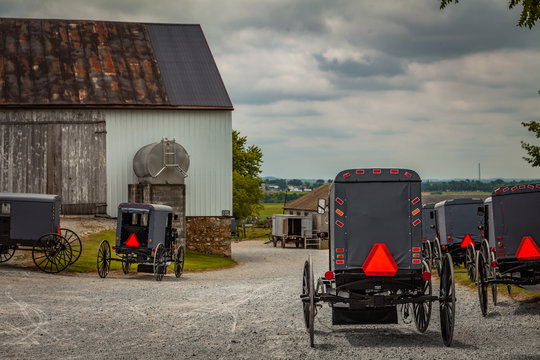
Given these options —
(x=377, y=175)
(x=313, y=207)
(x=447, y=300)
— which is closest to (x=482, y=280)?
(x=447, y=300)

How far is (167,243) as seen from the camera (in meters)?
25.5

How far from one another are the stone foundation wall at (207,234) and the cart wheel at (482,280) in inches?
978

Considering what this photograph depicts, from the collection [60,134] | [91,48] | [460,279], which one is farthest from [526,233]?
[91,48]

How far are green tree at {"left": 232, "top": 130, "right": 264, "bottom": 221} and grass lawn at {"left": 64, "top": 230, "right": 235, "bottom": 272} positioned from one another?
1260 inches

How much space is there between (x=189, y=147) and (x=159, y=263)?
15458 mm

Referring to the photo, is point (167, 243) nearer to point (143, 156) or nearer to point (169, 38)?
point (143, 156)

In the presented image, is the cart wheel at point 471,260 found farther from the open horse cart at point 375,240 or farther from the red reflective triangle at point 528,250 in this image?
the open horse cart at point 375,240

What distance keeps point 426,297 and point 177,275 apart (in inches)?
612

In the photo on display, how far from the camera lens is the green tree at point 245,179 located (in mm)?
70188

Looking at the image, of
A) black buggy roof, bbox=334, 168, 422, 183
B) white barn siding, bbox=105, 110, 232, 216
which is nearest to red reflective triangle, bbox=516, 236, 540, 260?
black buggy roof, bbox=334, 168, 422, 183

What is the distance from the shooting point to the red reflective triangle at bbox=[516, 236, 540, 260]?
14.3m

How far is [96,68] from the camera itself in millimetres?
38562

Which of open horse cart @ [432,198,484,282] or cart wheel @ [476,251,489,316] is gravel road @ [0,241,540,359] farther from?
open horse cart @ [432,198,484,282]

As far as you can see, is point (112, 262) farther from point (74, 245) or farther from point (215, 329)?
point (215, 329)
